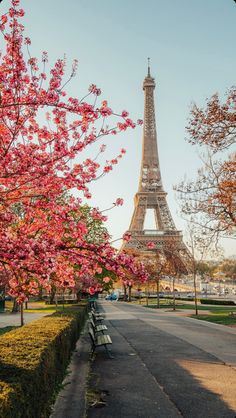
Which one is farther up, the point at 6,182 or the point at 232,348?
the point at 6,182

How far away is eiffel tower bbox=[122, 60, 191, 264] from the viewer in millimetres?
79062

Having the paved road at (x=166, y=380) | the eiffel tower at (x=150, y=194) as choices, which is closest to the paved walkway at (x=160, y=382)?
the paved road at (x=166, y=380)

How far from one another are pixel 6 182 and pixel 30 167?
1.30 meters

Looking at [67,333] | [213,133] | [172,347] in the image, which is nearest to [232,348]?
[172,347]

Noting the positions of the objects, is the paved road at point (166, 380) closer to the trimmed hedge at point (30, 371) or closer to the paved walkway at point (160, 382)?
the paved walkway at point (160, 382)

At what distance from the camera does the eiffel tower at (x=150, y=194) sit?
7906 cm

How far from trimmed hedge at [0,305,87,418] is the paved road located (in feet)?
2.99

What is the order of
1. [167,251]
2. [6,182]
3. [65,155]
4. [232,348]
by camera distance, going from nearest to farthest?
[65,155] < [6,182] < [232,348] < [167,251]

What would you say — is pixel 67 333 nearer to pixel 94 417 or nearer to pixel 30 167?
pixel 94 417

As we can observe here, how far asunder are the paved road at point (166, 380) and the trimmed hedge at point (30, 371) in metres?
0.91

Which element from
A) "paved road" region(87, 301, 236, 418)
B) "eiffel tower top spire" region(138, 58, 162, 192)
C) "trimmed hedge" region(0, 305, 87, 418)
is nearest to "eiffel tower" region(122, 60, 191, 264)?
"eiffel tower top spire" region(138, 58, 162, 192)

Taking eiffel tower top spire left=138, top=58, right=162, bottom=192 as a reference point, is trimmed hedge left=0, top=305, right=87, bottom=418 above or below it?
below

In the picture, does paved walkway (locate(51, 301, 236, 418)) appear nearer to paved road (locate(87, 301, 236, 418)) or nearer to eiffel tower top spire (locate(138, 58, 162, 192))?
paved road (locate(87, 301, 236, 418))

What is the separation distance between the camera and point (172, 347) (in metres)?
12.9
